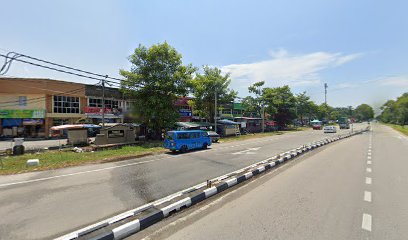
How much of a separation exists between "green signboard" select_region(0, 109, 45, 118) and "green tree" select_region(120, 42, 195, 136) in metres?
15.5

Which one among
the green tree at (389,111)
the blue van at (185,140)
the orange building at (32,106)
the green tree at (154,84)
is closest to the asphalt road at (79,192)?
the blue van at (185,140)

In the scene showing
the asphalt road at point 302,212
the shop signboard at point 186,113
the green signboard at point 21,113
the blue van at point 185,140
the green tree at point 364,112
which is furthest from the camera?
the green tree at point 364,112

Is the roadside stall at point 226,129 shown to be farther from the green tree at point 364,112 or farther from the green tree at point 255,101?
the green tree at point 364,112

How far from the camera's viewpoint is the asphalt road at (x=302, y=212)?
4.81 metres

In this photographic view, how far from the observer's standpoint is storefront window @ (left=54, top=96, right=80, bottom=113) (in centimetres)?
3544

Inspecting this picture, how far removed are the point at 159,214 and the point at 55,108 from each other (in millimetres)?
36710

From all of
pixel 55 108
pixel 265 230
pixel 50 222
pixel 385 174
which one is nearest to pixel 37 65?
pixel 50 222

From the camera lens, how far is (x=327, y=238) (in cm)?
454

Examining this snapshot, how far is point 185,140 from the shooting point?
1942 centimetres

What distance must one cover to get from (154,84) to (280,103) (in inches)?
1441

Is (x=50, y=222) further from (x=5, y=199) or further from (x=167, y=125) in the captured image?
(x=167, y=125)

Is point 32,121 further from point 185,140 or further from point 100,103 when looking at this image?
point 185,140

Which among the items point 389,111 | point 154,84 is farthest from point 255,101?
point 389,111

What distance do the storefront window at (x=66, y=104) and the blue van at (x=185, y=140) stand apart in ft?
82.3
